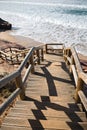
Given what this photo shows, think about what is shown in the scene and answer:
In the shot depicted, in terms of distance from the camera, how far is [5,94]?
900 cm

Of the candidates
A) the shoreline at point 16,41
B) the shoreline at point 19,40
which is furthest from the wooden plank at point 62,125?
the shoreline at point 19,40

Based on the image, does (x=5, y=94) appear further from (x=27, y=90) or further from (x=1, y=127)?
(x=1, y=127)

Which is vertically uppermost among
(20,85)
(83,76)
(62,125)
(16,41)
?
(83,76)

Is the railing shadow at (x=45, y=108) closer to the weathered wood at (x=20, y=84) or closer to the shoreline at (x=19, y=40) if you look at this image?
the weathered wood at (x=20, y=84)

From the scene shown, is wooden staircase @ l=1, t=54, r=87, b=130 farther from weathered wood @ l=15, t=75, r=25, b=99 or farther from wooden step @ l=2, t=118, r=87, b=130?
weathered wood @ l=15, t=75, r=25, b=99

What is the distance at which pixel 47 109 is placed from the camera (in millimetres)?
5223

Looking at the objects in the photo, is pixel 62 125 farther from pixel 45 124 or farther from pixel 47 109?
pixel 47 109

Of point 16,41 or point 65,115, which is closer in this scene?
point 65,115

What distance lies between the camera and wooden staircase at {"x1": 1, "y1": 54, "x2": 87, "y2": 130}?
178 inches

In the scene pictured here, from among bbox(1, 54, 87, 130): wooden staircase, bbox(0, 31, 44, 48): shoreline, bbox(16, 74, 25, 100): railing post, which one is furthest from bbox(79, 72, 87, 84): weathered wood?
bbox(0, 31, 44, 48): shoreline

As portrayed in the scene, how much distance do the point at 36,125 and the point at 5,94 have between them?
15.5ft

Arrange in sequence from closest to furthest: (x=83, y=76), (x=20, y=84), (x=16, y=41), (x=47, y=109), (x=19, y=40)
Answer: (x=83, y=76)
(x=47, y=109)
(x=20, y=84)
(x=16, y=41)
(x=19, y=40)

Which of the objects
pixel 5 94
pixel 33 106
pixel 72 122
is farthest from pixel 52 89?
pixel 5 94

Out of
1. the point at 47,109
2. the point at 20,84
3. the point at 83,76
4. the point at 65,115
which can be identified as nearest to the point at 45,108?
the point at 47,109
